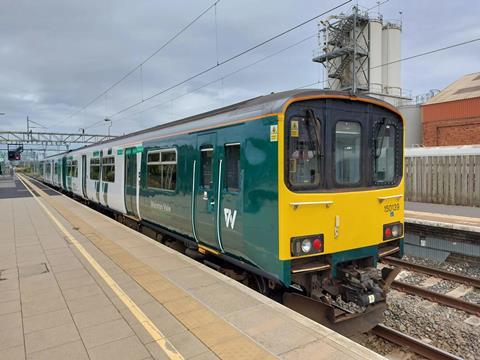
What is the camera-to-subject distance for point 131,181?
31.3 ft

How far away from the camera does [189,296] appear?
475cm

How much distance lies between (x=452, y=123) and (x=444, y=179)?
16746mm

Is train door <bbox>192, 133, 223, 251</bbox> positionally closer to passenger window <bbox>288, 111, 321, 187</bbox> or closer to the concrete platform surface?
passenger window <bbox>288, 111, 321, 187</bbox>

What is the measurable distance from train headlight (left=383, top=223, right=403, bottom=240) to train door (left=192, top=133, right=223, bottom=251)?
2.32 meters

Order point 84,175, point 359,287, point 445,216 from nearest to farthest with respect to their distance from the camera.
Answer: point 359,287, point 445,216, point 84,175

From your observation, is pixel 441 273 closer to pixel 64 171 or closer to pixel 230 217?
pixel 230 217

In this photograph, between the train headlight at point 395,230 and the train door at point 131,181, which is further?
the train door at point 131,181

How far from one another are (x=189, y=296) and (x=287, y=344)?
1672 millimetres

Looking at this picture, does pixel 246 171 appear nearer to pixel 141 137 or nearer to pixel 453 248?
pixel 141 137

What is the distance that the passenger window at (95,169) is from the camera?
1347cm

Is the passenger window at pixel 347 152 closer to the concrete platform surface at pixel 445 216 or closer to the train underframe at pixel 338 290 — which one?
the train underframe at pixel 338 290

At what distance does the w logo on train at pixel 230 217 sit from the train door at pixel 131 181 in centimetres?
445

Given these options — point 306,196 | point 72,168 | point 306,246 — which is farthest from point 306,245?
point 72,168

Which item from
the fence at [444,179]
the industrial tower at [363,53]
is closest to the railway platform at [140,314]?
the fence at [444,179]
